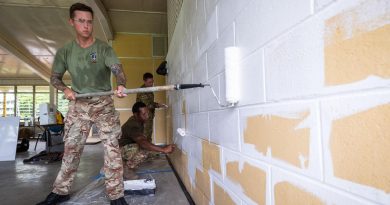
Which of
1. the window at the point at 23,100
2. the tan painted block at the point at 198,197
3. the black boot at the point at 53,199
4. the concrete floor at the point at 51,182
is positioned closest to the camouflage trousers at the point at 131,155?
the concrete floor at the point at 51,182

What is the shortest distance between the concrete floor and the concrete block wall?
1079 mm

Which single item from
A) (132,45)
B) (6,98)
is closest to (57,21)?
(132,45)

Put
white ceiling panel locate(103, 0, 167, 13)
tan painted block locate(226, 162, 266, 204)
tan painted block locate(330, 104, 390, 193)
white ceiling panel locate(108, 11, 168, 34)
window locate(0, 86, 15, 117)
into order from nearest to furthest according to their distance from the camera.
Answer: tan painted block locate(330, 104, 390, 193), tan painted block locate(226, 162, 266, 204), white ceiling panel locate(103, 0, 167, 13), white ceiling panel locate(108, 11, 168, 34), window locate(0, 86, 15, 117)

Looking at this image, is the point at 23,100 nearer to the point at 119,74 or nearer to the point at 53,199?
the point at 53,199

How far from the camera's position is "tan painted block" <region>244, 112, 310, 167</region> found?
0.62m

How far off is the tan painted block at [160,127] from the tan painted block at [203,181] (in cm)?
428

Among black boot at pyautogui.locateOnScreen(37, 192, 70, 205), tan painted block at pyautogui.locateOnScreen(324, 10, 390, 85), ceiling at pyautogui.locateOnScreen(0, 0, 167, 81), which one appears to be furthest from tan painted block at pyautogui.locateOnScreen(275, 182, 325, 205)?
ceiling at pyautogui.locateOnScreen(0, 0, 167, 81)

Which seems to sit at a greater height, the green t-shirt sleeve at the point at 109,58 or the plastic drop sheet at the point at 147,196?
the green t-shirt sleeve at the point at 109,58

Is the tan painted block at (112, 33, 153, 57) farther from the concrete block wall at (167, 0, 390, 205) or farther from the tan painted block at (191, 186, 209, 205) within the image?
the concrete block wall at (167, 0, 390, 205)

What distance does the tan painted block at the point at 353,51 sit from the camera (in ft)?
1.36

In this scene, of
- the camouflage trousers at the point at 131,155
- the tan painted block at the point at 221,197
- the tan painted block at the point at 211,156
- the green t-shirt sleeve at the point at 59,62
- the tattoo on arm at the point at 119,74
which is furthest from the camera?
the camouflage trousers at the point at 131,155

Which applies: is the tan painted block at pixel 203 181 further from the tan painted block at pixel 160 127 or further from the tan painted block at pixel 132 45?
the tan painted block at pixel 132 45

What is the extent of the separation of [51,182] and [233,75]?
8.64 ft

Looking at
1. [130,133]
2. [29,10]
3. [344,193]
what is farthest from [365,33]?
[29,10]
